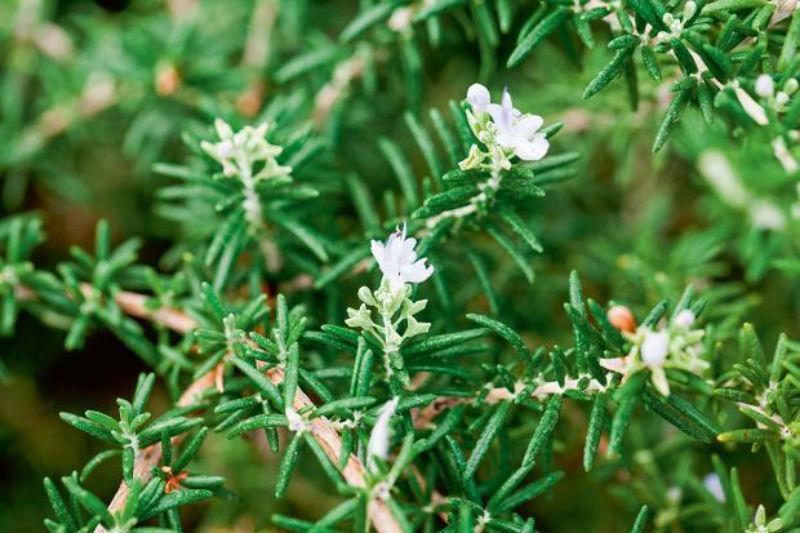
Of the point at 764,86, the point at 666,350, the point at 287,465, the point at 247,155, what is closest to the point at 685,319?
the point at 666,350

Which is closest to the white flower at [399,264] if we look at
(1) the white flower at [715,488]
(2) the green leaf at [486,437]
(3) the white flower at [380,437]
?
(3) the white flower at [380,437]

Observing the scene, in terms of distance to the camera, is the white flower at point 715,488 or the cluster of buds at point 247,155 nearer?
the cluster of buds at point 247,155

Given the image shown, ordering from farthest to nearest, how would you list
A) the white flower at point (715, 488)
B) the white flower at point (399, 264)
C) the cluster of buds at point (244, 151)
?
the white flower at point (715, 488)
the cluster of buds at point (244, 151)
the white flower at point (399, 264)

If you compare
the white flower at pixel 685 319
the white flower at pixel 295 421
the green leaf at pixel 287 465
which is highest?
the white flower at pixel 295 421

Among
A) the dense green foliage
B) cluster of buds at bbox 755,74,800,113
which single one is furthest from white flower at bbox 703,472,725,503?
cluster of buds at bbox 755,74,800,113

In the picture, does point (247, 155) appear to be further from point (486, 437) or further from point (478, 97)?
point (486, 437)

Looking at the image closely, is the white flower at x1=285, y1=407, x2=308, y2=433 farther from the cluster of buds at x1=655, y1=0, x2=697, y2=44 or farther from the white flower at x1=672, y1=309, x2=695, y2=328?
the cluster of buds at x1=655, y1=0, x2=697, y2=44

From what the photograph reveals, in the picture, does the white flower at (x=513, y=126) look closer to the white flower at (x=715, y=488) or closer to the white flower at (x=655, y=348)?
the white flower at (x=655, y=348)

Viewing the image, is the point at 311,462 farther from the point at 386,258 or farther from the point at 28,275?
the point at 386,258
